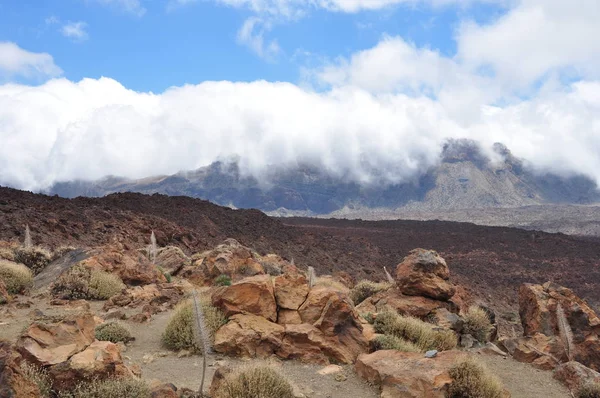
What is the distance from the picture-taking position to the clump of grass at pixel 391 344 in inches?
344

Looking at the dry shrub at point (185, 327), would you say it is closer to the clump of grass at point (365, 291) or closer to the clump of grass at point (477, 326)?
the clump of grass at point (477, 326)

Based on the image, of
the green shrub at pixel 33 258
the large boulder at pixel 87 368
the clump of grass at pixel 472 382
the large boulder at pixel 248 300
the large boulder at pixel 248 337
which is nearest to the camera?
the large boulder at pixel 87 368

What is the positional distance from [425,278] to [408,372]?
20.2 feet

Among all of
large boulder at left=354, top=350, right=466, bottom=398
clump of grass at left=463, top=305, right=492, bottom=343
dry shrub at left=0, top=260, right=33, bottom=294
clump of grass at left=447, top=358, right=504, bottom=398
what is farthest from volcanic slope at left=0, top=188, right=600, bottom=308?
clump of grass at left=447, top=358, right=504, bottom=398

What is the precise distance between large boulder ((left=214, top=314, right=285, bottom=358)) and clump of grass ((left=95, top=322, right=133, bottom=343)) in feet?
5.42

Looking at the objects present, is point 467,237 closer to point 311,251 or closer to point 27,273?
point 311,251

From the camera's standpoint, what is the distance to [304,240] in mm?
44969

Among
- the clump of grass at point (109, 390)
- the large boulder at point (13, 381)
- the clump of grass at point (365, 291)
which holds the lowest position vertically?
the clump of grass at point (365, 291)

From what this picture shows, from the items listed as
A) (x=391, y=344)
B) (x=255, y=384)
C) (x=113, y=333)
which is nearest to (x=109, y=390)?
(x=255, y=384)

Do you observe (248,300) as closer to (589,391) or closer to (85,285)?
(85,285)

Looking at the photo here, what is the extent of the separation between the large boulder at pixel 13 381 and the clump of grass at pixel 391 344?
5763mm

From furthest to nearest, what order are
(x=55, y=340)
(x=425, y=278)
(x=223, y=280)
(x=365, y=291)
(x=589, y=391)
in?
(x=365, y=291)
(x=223, y=280)
(x=425, y=278)
(x=589, y=391)
(x=55, y=340)

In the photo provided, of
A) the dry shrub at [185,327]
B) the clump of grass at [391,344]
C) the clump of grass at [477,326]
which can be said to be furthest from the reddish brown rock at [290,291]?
the clump of grass at [477,326]

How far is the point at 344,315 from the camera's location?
8.89 m
